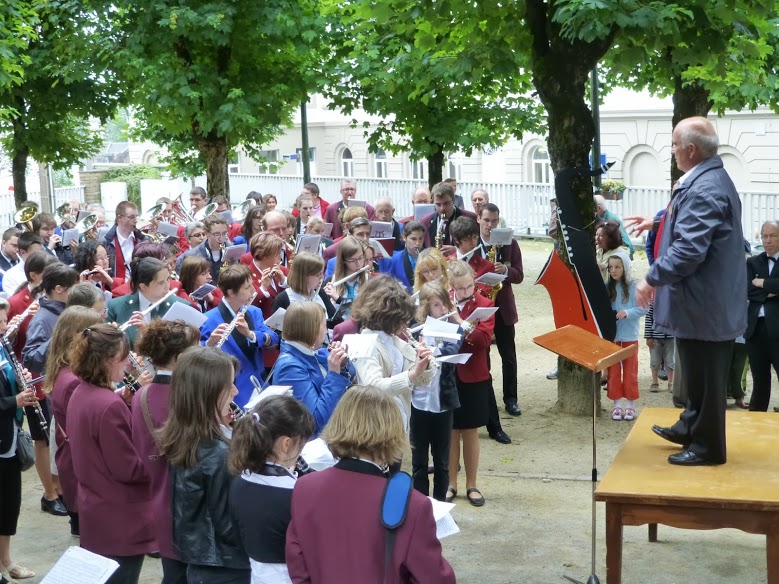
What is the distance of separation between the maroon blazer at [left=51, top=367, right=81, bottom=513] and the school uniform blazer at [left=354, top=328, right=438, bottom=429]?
1.56m

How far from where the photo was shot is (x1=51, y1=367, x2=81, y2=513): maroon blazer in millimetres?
5664

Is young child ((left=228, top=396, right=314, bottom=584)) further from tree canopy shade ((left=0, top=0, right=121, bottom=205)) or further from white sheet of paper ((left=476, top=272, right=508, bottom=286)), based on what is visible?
tree canopy shade ((left=0, top=0, right=121, bottom=205))

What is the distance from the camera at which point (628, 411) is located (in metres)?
9.90

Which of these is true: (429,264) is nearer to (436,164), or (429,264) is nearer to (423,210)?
(423,210)

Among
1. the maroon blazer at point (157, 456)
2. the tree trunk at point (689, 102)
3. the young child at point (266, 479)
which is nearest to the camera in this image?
the young child at point (266, 479)

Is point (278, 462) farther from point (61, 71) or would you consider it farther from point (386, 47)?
point (61, 71)

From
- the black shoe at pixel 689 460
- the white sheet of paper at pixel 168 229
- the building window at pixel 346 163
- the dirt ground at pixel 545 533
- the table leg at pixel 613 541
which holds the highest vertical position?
the building window at pixel 346 163

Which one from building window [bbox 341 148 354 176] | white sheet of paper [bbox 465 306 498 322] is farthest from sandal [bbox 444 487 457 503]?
building window [bbox 341 148 354 176]

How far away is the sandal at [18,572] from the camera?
261 inches

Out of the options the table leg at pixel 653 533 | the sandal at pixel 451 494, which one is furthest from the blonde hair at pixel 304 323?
the table leg at pixel 653 533

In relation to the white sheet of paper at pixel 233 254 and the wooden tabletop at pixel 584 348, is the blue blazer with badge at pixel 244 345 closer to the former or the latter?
the wooden tabletop at pixel 584 348

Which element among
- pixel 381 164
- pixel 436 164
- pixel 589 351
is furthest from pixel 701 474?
pixel 381 164

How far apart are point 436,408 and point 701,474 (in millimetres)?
1923

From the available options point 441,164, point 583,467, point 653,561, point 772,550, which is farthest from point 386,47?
point 772,550
